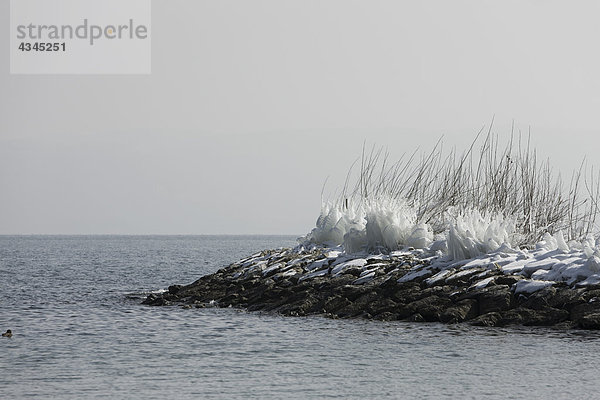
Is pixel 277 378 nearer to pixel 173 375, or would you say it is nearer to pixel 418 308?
pixel 173 375

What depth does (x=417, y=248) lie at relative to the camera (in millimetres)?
25250

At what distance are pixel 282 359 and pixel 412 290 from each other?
6209 millimetres

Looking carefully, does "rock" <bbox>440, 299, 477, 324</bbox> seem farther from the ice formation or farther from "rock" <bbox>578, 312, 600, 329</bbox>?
"rock" <bbox>578, 312, 600, 329</bbox>

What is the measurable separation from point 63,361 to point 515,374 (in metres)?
8.45

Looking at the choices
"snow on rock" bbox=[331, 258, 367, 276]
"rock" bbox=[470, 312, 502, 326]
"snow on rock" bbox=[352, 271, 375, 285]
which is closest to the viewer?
"rock" bbox=[470, 312, 502, 326]

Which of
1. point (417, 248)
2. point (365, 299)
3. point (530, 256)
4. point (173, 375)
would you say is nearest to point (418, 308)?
point (365, 299)

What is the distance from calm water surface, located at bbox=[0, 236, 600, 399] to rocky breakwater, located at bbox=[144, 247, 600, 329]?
793mm

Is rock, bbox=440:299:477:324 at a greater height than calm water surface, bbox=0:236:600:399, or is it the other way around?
rock, bbox=440:299:477:324

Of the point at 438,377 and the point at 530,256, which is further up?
the point at 530,256

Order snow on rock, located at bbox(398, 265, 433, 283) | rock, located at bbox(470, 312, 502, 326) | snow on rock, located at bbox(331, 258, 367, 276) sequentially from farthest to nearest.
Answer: snow on rock, located at bbox(331, 258, 367, 276), snow on rock, located at bbox(398, 265, 433, 283), rock, located at bbox(470, 312, 502, 326)

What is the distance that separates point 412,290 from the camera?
812 inches

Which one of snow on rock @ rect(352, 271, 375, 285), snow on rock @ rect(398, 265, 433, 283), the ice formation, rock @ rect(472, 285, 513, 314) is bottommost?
rock @ rect(472, 285, 513, 314)

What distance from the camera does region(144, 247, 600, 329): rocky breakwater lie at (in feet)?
59.2

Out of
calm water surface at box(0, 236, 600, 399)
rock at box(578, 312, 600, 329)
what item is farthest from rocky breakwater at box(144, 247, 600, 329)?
calm water surface at box(0, 236, 600, 399)
